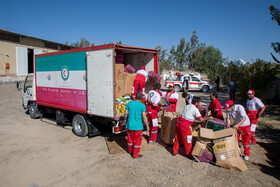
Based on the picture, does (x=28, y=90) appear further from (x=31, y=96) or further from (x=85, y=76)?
(x=85, y=76)

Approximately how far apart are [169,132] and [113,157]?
1.67m

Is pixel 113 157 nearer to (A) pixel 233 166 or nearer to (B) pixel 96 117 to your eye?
(B) pixel 96 117

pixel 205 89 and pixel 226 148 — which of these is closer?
pixel 226 148

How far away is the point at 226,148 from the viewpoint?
14.1 ft

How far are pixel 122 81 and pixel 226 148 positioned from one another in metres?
3.19

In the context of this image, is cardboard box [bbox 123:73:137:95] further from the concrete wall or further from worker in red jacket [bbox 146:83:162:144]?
the concrete wall

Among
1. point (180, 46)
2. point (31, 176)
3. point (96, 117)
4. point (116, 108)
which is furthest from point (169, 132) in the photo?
point (180, 46)

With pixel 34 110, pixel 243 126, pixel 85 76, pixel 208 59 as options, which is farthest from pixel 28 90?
pixel 208 59

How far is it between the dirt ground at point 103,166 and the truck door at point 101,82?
1.13 metres

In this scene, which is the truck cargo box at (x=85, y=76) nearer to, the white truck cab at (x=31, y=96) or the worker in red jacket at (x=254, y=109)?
the white truck cab at (x=31, y=96)

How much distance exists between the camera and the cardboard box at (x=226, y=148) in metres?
4.22

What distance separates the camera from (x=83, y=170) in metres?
4.41

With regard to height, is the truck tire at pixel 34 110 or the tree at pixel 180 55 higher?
the tree at pixel 180 55

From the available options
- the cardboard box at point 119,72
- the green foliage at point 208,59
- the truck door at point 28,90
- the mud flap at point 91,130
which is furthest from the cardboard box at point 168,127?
the green foliage at point 208,59
